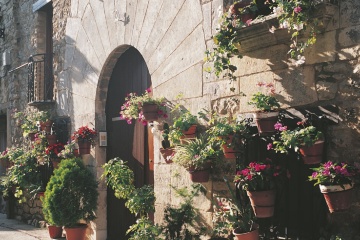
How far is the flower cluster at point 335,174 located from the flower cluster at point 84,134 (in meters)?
3.95

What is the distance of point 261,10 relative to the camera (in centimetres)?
423

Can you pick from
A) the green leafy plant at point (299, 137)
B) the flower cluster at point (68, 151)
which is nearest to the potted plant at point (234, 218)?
the green leafy plant at point (299, 137)

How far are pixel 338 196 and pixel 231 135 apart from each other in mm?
1174

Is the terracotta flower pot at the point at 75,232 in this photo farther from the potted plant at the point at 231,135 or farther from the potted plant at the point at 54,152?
the potted plant at the point at 231,135

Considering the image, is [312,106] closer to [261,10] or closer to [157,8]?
[261,10]

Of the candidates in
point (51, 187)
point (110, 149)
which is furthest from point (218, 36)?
point (51, 187)

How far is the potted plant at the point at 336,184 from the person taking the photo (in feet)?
11.0

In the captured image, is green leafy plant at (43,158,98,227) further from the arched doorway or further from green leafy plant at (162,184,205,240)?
green leafy plant at (162,184,205,240)

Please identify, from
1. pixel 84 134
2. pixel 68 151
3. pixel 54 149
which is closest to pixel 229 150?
pixel 84 134

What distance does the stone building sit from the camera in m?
3.67

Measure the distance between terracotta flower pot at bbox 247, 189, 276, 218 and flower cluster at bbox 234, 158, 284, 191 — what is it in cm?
4

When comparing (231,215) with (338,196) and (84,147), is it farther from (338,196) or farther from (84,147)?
(84,147)

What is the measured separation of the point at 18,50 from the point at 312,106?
7.31m

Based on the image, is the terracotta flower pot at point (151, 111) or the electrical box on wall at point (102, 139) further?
the electrical box on wall at point (102, 139)
